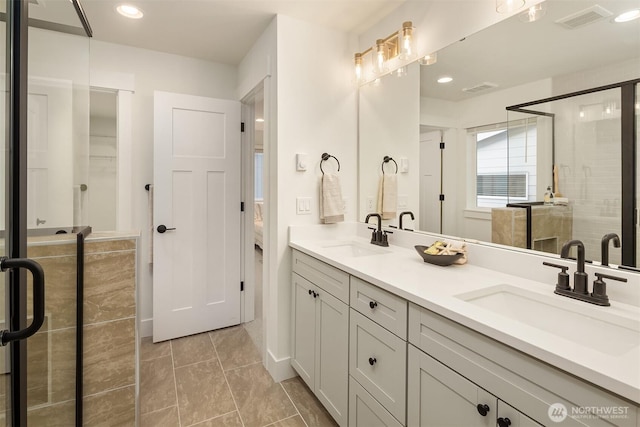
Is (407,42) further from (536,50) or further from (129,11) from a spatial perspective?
(129,11)

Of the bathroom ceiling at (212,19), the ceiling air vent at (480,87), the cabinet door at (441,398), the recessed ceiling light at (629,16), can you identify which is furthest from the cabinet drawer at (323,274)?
the bathroom ceiling at (212,19)

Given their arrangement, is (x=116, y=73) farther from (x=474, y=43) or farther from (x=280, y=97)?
(x=474, y=43)

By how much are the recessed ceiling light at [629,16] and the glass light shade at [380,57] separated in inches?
50.2

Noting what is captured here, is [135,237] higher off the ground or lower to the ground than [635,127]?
lower

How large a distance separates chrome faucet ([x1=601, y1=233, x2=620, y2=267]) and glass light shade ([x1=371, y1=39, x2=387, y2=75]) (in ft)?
5.36

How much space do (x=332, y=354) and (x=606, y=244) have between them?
4.28 ft

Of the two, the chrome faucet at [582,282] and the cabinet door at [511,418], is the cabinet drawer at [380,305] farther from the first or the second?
the chrome faucet at [582,282]

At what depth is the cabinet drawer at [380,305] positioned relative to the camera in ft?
4.11

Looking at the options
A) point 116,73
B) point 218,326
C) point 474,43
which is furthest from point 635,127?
point 116,73

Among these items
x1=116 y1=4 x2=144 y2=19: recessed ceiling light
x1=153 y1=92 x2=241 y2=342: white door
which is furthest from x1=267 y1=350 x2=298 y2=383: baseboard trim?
x1=116 y1=4 x2=144 y2=19: recessed ceiling light


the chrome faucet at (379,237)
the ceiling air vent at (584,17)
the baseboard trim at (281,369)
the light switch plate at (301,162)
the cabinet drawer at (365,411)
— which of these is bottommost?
the baseboard trim at (281,369)

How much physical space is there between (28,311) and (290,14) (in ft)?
7.11

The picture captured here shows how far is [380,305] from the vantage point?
1.37 m

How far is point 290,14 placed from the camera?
2.21m
